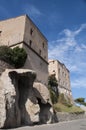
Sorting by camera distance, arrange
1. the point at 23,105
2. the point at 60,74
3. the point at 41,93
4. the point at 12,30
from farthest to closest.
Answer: the point at 60,74
the point at 12,30
the point at 41,93
the point at 23,105

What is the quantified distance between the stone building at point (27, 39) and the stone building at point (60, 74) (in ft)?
68.5

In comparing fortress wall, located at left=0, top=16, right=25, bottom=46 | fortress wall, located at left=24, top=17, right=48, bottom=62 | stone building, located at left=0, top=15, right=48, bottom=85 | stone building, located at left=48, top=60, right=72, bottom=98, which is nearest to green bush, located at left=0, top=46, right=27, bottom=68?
stone building, located at left=0, top=15, right=48, bottom=85

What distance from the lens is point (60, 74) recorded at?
226 ft

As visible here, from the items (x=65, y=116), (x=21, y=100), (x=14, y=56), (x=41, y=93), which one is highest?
(x=14, y=56)

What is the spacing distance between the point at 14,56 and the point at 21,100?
31.6 ft

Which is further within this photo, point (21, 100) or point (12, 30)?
point (12, 30)

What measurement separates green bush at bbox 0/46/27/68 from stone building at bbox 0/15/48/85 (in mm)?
2313

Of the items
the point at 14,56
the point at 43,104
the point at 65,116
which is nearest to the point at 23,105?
the point at 43,104

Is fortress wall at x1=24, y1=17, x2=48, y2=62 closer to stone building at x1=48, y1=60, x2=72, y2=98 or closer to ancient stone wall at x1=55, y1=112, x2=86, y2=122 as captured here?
ancient stone wall at x1=55, y1=112, x2=86, y2=122

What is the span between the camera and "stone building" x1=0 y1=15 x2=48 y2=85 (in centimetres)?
3806

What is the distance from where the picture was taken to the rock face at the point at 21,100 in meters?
20.0

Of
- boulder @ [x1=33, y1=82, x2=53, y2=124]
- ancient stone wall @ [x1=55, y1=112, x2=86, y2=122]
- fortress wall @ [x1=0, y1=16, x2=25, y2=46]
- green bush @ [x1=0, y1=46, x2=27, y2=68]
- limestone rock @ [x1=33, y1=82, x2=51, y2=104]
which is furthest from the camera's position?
fortress wall @ [x1=0, y1=16, x2=25, y2=46]

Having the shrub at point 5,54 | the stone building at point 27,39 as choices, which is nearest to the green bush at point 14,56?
the shrub at point 5,54

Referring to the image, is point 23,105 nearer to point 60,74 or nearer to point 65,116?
point 65,116
